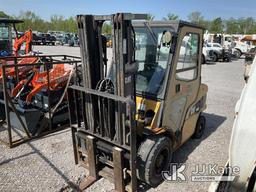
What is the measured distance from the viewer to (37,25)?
52.0 m

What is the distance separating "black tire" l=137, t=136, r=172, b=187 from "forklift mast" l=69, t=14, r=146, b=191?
16cm

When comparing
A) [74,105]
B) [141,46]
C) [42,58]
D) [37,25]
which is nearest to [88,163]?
[74,105]

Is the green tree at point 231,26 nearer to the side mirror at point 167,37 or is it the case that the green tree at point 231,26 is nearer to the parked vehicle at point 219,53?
the parked vehicle at point 219,53

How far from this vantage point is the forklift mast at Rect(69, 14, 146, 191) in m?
2.76

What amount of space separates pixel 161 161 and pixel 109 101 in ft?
3.87

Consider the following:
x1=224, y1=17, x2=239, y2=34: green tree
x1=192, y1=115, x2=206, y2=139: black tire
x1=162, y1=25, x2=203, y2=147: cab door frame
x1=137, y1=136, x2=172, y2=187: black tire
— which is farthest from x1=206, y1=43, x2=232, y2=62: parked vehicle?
x1=224, y1=17, x2=239, y2=34: green tree

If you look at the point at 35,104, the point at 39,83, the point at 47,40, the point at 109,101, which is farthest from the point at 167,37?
the point at 47,40

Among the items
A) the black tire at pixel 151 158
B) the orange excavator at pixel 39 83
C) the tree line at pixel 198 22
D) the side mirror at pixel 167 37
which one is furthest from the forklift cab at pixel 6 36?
the tree line at pixel 198 22

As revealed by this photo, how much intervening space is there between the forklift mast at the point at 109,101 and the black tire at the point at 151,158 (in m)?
0.16

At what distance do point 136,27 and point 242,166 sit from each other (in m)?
2.38

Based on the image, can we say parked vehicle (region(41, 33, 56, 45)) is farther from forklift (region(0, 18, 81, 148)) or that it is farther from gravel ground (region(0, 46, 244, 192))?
gravel ground (region(0, 46, 244, 192))

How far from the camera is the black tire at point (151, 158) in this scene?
3.02m

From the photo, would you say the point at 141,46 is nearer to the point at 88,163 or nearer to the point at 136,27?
the point at 136,27

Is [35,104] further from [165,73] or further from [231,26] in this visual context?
[231,26]
